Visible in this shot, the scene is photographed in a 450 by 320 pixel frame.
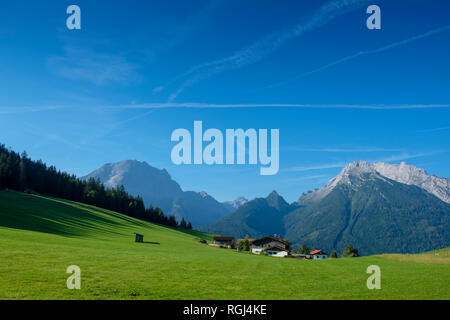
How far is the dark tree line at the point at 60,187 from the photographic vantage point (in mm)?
123056

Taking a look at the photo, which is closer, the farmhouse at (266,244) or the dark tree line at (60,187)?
the dark tree line at (60,187)

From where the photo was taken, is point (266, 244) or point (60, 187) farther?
point (60, 187)

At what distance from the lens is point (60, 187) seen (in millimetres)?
150250

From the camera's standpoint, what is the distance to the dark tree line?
404 ft

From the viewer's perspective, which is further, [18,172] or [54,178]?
[54,178]

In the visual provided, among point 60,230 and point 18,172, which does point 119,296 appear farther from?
point 18,172

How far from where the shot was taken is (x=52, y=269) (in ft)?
76.7

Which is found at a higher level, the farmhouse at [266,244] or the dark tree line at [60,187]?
the dark tree line at [60,187]

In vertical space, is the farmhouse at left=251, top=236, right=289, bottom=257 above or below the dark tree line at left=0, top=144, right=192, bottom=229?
below

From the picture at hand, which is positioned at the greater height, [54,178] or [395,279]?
[54,178]

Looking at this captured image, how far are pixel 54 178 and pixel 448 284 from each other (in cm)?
16770

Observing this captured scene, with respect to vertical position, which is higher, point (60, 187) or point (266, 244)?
point (60, 187)

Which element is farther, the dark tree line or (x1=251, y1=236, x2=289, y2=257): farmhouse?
(x1=251, y1=236, x2=289, y2=257): farmhouse
